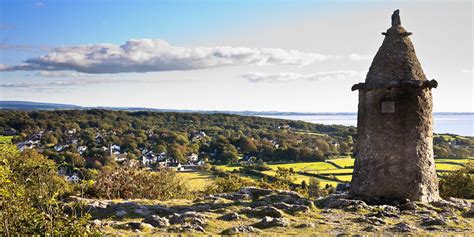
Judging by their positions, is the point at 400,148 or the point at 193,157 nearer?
the point at 400,148

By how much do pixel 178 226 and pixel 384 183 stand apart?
27.8 ft

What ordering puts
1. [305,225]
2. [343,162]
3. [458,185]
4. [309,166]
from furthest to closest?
[343,162], [309,166], [458,185], [305,225]

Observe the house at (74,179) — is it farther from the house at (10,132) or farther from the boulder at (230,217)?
the house at (10,132)

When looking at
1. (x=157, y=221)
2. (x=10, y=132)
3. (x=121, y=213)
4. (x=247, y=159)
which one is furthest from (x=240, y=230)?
(x=10, y=132)

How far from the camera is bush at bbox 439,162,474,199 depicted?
24859mm

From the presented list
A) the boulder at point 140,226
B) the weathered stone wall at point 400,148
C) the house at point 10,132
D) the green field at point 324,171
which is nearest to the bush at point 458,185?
the weathered stone wall at point 400,148

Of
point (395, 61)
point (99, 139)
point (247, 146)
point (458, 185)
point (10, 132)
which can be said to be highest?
point (395, 61)

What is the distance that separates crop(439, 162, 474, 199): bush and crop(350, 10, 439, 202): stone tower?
868cm

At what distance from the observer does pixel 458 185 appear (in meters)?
26.0

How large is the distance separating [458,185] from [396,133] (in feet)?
38.2

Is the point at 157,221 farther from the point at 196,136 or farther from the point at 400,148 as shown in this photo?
the point at 196,136

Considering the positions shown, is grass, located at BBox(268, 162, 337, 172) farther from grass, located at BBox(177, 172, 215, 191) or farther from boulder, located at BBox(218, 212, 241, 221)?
boulder, located at BBox(218, 212, 241, 221)

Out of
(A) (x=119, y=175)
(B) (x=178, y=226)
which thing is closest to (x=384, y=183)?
(B) (x=178, y=226)

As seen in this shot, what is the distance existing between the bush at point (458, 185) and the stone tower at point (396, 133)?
8.68m
